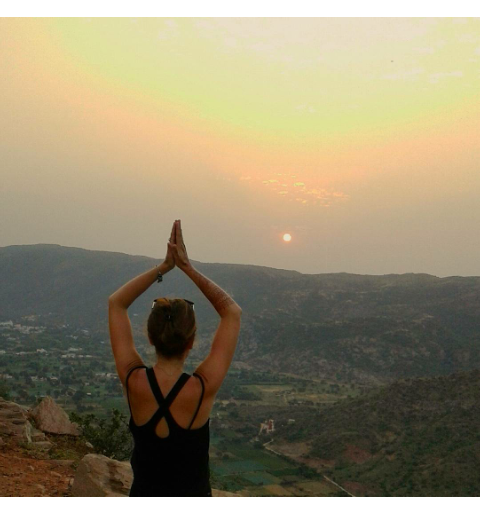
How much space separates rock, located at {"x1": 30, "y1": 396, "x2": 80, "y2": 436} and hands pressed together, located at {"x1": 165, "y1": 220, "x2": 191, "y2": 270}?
8747mm

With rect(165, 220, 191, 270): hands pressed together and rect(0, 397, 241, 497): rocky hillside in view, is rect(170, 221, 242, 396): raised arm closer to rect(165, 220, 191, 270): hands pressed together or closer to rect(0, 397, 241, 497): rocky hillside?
rect(165, 220, 191, 270): hands pressed together

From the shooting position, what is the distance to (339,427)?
31984 mm

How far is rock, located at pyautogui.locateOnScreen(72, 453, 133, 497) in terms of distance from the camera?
19.4 feet

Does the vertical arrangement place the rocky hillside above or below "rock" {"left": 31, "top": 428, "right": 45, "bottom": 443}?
above

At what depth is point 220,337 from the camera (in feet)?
7.13

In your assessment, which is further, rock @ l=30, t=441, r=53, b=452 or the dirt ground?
rock @ l=30, t=441, r=53, b=452

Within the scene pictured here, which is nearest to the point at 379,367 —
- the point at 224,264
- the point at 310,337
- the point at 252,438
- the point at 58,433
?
the point at 310,337

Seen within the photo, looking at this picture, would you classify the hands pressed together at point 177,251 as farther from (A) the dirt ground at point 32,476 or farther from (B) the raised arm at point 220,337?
(A) the dirt ground at point 32,476

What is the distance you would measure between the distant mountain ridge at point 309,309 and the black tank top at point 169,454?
162ft

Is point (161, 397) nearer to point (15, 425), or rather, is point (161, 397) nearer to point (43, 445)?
point (43, 445)

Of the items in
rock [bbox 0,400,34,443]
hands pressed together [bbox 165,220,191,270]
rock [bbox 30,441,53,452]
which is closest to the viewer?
hands pressed together [bbox 165,220,191,270]

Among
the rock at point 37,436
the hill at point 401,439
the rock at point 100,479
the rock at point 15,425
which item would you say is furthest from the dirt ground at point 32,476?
the hill at point 401,439

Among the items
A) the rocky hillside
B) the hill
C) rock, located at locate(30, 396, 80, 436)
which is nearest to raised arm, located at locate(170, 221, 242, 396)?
the rocky hillside

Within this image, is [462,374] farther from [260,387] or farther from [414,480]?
[260,387]
